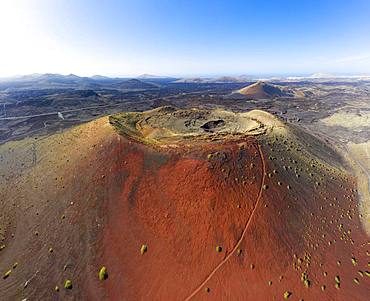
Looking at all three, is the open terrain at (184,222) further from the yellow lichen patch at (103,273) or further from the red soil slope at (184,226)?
the yellow lichen patch at (103,273)

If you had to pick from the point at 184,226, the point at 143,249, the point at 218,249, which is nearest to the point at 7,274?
the point at 143,249

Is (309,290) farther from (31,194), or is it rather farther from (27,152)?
(27,152)

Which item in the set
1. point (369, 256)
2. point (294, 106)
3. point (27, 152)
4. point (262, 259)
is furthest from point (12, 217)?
point (294, 106)

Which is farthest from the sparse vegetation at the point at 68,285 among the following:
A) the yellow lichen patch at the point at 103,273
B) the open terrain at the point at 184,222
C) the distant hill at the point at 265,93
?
the distant hill at the point at 265,93

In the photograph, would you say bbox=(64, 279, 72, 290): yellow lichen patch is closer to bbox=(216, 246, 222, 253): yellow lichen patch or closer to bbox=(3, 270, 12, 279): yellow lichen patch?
bbox=(3, 270, 12, 279): yellow lichen patch

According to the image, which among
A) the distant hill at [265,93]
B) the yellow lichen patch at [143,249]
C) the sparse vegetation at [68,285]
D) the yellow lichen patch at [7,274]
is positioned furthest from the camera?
the distant hill at [265,93]

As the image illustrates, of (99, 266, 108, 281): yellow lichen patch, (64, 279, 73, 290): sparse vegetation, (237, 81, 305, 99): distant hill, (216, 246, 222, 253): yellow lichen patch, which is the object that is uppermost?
(216, 246, 222, 253): yellow lichen patch

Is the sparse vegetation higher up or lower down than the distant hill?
higher up

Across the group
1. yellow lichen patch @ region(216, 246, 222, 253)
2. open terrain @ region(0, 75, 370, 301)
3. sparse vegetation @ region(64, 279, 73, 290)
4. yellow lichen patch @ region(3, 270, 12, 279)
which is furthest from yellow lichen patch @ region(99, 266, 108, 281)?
yellow lichen patch @ region(216, 246, 222, 253)
